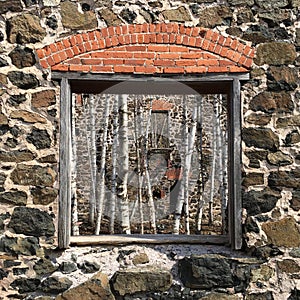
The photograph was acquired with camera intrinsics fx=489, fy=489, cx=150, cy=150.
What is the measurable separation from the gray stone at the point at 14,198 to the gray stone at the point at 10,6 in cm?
154

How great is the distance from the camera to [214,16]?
4.25m

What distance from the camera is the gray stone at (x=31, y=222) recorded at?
13.4 feet

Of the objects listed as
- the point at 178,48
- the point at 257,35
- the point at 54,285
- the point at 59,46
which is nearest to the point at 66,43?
the point at 59,46

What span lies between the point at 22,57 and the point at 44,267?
1780 mm

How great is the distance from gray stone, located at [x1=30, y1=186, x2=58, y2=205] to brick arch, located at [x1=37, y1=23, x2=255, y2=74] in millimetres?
1019

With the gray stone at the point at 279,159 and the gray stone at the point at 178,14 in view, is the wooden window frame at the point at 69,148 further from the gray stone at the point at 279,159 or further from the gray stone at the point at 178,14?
the gray stone at the point at 178,14

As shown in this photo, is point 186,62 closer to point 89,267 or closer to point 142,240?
point 142,240

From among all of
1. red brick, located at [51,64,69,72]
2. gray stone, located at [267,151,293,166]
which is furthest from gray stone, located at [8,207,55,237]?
gray stone, located at [267,151,293,166]

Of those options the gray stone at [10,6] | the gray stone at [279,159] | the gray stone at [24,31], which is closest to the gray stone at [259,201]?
the gray stone at [279,159]

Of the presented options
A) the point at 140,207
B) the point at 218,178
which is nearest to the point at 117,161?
the point at 140,207

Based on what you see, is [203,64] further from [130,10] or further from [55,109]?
[55,109]

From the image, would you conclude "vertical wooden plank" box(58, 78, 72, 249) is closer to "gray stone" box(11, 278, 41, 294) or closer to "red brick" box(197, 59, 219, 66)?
"gray stone" box(11, 278, 41, 294)

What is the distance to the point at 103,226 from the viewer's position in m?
10.9

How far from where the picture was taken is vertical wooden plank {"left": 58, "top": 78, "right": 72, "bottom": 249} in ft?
13.5
